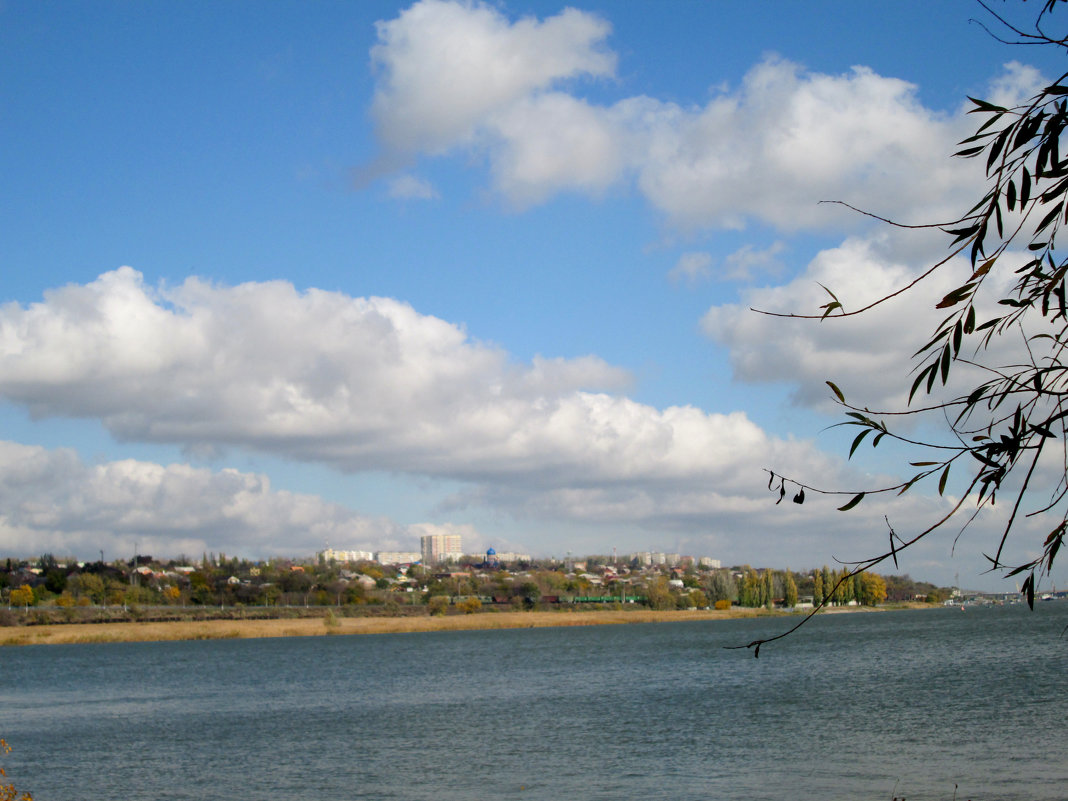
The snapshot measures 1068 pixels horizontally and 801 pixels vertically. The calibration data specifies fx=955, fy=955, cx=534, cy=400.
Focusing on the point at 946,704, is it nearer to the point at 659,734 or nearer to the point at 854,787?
the point at 659,734

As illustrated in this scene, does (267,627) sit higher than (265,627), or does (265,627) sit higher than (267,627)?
(265,627)

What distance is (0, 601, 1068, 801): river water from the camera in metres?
27.0

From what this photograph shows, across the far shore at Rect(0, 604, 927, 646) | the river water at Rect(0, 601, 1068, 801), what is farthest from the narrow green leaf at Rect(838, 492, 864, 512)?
the far shore at Rect(0, 604, 927, 646)

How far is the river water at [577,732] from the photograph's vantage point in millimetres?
27000

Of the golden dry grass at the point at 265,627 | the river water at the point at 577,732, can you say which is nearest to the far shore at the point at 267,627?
the golden dry grass at the point at 265,627

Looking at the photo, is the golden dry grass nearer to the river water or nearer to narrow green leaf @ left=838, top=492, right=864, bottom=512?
the river water

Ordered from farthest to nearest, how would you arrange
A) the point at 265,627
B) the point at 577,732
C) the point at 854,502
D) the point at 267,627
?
the point at 267,627
the point at 265,627
the point at 577,732
the point at 854,502

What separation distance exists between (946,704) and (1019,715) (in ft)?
17.0

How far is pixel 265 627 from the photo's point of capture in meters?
157

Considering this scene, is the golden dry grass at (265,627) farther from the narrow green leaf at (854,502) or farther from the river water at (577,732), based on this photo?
the narrow green leaf at (854,502)

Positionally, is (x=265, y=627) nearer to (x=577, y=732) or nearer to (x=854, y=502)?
(x=577, y=732)

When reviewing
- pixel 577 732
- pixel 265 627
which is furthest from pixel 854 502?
pixel 265 627

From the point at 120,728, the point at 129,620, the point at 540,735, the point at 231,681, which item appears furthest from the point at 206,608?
the point at 540,735

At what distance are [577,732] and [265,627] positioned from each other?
5108 inches
